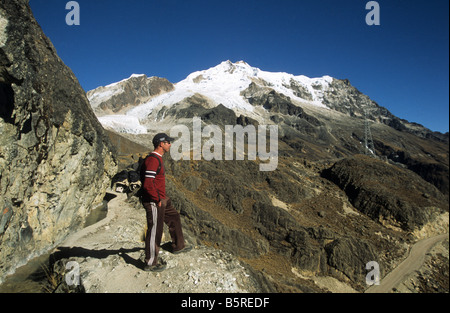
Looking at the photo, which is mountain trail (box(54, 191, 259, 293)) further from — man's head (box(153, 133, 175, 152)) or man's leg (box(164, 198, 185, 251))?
man's head (box(153, 133, 175, 152))

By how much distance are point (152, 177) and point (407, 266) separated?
20457 millimetres

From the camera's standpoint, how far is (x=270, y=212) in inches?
693

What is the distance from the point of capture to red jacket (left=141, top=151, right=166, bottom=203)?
172 inches

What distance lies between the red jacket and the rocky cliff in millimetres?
3097

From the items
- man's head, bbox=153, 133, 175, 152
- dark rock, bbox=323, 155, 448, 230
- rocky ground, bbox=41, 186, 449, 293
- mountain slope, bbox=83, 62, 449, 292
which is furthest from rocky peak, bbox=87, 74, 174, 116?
man's head, bbox=153, 133, 175, 152

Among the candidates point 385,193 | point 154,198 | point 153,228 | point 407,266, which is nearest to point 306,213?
point 407,266

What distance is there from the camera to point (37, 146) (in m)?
6.09

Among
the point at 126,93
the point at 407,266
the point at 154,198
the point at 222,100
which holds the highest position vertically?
the point at 126,93

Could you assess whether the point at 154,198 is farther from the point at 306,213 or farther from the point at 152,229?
the point at 306,213

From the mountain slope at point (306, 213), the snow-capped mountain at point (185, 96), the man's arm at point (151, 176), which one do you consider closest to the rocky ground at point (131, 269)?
the man's arm at point (151, 176)

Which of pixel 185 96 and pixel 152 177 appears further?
pixel 185 96

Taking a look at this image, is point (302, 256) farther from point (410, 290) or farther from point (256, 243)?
point (410, 290)

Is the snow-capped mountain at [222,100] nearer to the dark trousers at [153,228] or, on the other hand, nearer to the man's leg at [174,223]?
the man's leg at [174,223]
